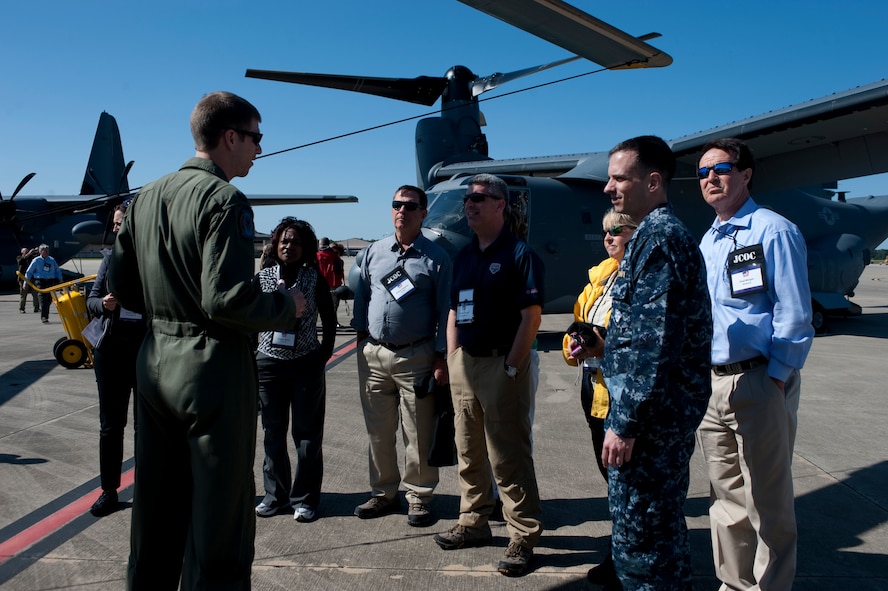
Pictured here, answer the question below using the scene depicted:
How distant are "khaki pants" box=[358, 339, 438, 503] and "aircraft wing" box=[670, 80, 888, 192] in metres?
7.70

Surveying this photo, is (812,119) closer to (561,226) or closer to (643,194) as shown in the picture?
(561,226)

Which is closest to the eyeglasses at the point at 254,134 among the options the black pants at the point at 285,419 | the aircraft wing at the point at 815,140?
the black pants at the point at 285,419

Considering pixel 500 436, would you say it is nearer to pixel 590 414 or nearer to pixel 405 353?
pixel 590 414

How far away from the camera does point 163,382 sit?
2184 mm

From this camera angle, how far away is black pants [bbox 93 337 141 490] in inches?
153

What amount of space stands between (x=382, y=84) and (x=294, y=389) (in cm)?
1120

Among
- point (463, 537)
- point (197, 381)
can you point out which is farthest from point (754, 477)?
point (197, 381)

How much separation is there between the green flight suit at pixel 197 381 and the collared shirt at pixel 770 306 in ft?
6.33

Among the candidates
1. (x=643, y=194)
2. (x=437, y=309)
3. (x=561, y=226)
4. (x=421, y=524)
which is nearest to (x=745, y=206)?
(x=643, y=194)

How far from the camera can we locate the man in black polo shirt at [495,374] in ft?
10.8

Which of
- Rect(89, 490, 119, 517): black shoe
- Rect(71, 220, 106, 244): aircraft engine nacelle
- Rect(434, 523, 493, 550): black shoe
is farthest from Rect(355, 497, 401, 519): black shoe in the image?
Rect(71, 220, 106, 244): aircraft engine nacelle

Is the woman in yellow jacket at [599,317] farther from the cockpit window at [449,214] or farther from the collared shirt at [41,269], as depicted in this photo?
the collared shirt at [41,269]

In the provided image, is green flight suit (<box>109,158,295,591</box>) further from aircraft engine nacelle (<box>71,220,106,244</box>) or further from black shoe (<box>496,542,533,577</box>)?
aircraft engine nacelle (<box>71,220,106,244</box>)

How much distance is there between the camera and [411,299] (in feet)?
13.1
